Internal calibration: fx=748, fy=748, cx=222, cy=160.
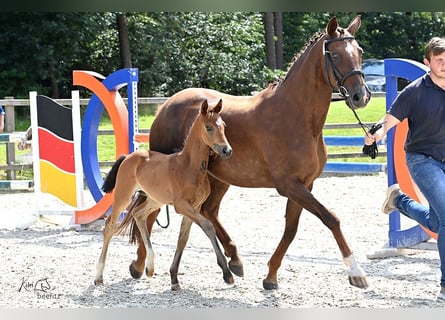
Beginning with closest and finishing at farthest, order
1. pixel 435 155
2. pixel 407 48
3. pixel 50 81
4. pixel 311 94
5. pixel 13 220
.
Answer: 1. pixel 435 155
2. pixel 311 94
3. pixel 13 220
4. pixel 50 81
5. pixel 407 48

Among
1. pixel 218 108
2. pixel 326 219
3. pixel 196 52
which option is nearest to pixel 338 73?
pixel 218 108

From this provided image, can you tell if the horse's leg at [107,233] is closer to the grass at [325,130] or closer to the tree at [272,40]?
the grass at [325,130]

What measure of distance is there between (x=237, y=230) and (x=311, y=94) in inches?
116

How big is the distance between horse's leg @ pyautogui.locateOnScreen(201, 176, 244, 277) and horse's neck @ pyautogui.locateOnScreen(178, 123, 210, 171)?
646mm

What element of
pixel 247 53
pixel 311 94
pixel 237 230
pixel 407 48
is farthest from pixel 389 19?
pixel 311 94

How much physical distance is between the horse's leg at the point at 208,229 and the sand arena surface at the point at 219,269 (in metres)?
0.18

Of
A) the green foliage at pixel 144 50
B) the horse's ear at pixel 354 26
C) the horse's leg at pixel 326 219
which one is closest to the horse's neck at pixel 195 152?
the horse's leg at pixel 326 219

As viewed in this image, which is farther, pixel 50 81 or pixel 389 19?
pixel 389 19

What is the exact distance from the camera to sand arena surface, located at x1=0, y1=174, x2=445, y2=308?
480cm

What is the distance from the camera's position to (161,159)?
5172mm

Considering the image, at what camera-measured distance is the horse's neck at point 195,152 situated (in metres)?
4.92

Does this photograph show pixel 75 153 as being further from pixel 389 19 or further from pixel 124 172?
pixel 389 19

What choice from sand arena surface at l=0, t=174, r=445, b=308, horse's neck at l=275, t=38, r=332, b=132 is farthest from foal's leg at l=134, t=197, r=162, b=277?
horse's neck at l=275, t=38, r=332, b=132

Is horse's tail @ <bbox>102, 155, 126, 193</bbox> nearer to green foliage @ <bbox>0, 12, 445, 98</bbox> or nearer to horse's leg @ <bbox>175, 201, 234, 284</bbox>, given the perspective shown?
horse's leg @ <bbox>175, 201, 234, 284</bbox>
